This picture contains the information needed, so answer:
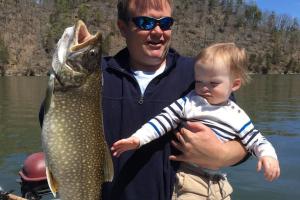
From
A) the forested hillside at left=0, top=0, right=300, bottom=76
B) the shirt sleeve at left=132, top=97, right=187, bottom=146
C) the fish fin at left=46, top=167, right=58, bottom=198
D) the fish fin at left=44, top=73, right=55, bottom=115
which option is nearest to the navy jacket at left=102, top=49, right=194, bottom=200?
the shirt sleeve at left=132, top=97, right=187, bottom=146

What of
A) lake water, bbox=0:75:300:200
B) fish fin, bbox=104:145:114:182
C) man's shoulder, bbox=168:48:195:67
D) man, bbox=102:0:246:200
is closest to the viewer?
fish fin, bbox=104:145:114:182

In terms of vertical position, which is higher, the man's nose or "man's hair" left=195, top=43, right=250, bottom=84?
the man's nose

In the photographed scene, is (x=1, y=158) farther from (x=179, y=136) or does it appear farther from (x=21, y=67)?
(x=21, y=67)

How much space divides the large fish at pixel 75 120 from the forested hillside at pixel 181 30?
95.0 metres

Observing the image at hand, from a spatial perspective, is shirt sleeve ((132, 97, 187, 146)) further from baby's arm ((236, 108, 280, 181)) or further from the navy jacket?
baby's arm ((236, 108, 280, 181))

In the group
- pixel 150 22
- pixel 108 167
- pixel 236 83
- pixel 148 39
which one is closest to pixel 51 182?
pixel 108 167

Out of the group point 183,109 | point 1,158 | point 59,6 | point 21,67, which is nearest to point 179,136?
point 183,109

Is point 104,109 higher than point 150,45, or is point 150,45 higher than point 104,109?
point 150,45

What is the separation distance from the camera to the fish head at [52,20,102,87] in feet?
10.8

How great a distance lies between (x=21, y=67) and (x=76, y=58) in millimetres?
99798

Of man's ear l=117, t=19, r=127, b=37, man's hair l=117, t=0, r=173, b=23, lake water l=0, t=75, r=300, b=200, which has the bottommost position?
lake water l=0, t=75, r=300, b=200

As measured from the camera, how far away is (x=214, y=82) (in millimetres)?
3828

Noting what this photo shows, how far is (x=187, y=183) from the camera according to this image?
3.74 m

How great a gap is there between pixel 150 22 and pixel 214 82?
0.72 m
